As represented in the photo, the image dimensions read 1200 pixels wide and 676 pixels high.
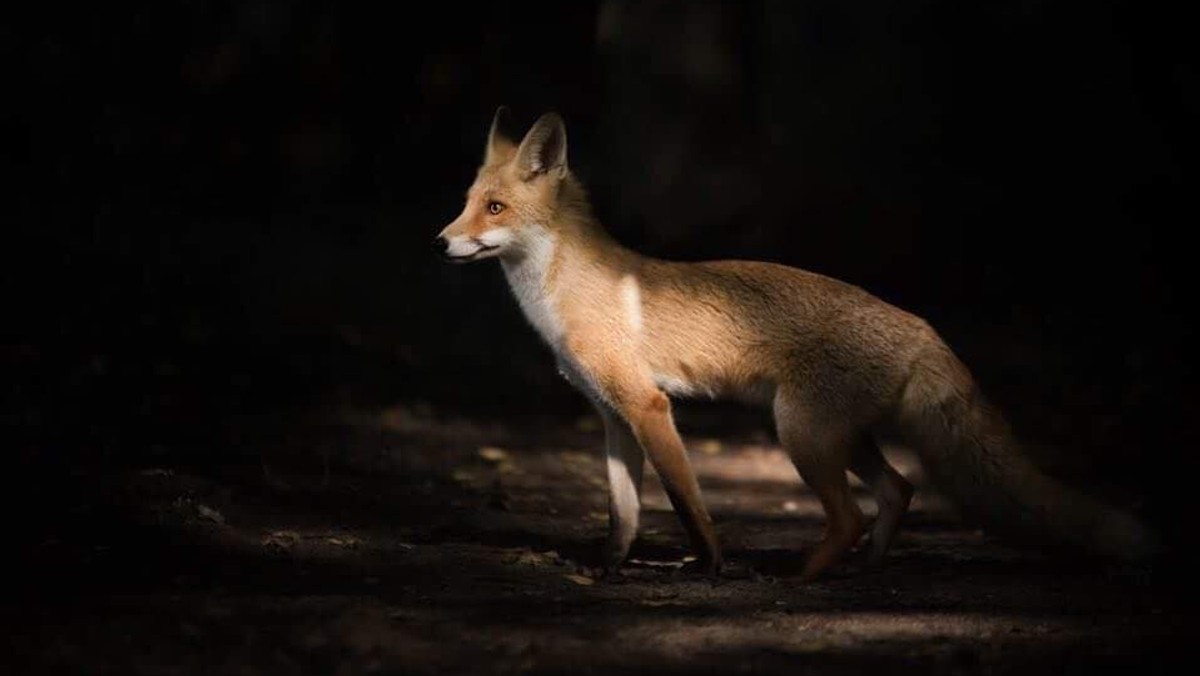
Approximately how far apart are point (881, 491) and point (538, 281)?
79.3 inches

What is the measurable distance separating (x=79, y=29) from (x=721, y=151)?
837 cm

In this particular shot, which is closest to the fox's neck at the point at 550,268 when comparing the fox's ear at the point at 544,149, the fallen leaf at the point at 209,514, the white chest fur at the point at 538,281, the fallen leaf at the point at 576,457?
the white chest fur at the point at 538,281

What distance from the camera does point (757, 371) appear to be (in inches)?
285

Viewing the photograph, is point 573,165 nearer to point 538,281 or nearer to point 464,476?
point 464,476

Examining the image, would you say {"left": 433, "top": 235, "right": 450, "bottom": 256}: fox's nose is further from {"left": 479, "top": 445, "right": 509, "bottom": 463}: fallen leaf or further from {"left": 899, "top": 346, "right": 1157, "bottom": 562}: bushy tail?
{"left": 479, "top": 445, "right": 509, "bottom": 463}: fallen leaf

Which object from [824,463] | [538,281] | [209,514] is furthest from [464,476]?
[824,463]

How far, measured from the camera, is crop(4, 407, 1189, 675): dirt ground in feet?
17.6

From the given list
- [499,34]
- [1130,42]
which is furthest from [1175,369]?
[499,34]

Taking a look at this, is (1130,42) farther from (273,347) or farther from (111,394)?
(111,394)

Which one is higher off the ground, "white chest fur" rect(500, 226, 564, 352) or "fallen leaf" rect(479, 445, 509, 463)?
"white chest fur" rect(500, 226, 564, 352)

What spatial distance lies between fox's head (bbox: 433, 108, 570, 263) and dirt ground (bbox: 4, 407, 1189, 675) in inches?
61.2

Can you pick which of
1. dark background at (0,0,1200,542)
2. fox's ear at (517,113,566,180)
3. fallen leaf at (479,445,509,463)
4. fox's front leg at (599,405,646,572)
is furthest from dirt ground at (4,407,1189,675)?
fox's ear at (517,113,566,180)

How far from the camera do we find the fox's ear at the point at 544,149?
736cm

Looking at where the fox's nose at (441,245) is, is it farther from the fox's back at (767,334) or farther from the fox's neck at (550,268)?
the fox's back at (767,334)
